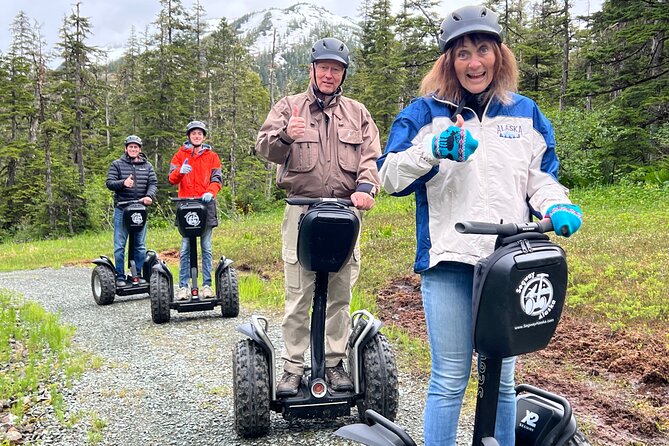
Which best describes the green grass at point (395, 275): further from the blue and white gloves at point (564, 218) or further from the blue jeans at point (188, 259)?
the blue and white gloves at point (564, 218)

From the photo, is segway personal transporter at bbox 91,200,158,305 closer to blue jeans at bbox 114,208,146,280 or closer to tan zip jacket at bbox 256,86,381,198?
blue jeans at bbox 114,208,146,280

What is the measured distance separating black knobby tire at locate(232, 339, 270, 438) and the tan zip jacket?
107cm

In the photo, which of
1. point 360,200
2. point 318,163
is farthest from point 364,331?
point 318,163

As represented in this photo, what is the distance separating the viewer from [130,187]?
27.2 feet

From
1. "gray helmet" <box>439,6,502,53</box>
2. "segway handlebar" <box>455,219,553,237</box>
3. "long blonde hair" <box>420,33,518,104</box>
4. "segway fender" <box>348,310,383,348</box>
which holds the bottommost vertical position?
"segway fender" <box>348,310,383,348</box>

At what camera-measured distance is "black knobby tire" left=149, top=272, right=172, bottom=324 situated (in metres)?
6.47

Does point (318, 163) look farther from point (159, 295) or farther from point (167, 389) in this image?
point (159, 295)

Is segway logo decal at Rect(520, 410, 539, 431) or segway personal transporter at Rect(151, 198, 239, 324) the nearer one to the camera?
segway logo decal at Rect(520, 410, 539, 431)

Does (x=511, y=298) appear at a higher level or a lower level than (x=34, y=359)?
higher

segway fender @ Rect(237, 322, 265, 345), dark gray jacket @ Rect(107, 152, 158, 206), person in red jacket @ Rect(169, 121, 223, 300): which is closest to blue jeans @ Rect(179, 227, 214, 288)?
person in red jacket @ Rect(169, 121, 223, 300)

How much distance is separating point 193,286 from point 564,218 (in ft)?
18.0

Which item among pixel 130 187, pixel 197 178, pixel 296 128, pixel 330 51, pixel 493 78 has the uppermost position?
pixel 330 51

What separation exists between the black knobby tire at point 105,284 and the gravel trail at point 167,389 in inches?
19.4

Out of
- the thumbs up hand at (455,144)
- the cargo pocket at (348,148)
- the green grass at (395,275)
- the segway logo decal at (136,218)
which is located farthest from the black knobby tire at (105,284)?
the thumbs up hand at (455,144)
